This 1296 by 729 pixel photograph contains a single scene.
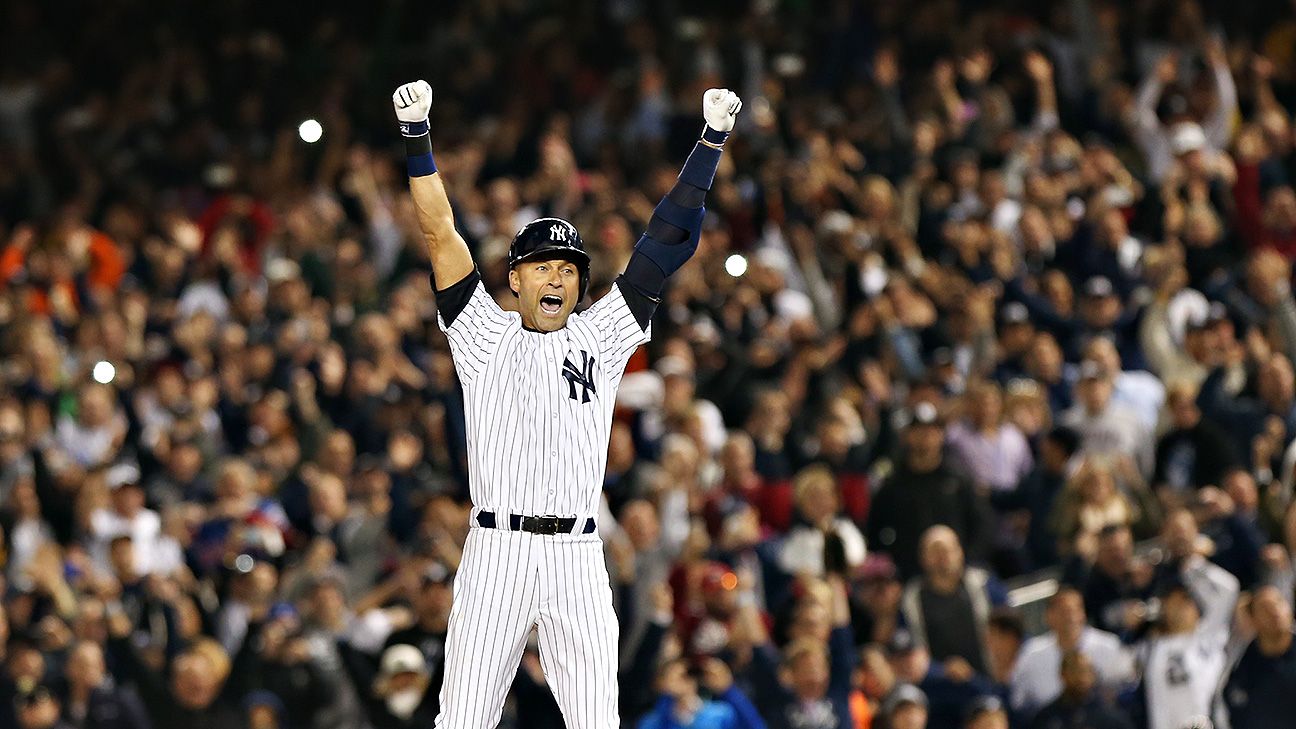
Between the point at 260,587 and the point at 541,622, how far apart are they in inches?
188

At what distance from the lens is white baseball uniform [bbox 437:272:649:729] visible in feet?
21.2

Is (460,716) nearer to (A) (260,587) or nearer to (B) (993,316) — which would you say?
(A) (260,587)

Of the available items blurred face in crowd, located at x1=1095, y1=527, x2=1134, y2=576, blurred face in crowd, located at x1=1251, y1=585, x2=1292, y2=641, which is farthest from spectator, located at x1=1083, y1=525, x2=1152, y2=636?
blurred face in crowd, located at x1=1251, y1=585, x2=1292, y2=641

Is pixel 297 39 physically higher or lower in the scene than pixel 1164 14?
higher

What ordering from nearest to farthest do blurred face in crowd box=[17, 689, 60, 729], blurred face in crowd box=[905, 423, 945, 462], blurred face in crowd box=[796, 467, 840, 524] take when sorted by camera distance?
blurred face in crowd box=[17, 689, 60, 729]
blurred face in crowd box=[796, 467, 840, 524]
blurred face in crowd box=[905, 423, 945, 462]

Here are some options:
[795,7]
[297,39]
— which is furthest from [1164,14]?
[297,39]

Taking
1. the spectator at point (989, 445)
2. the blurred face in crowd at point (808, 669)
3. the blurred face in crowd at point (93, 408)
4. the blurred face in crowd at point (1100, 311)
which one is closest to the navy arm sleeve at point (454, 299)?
the blurred face in crowd at point (808, 669)

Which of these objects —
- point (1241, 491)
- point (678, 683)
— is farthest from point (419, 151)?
point (1241, 491)

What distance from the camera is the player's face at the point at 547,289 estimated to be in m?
6.59

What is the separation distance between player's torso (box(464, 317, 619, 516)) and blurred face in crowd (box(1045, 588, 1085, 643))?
13.8ft

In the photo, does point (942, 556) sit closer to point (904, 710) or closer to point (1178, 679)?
point (904, 710)

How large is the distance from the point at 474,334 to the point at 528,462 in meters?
0.45

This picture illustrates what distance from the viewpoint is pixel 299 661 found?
10555mm

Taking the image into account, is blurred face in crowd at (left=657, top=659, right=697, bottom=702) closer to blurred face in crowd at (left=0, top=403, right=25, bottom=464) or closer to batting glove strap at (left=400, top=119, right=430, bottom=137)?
batting glove strap at (left=400, top=119, right=430, bottom=137)
